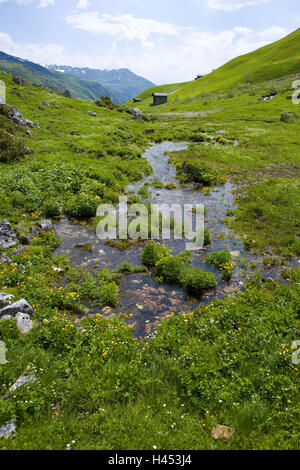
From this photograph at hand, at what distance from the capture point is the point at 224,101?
3824 inches

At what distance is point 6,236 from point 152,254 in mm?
8558

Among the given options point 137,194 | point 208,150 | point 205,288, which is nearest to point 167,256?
point 205,288

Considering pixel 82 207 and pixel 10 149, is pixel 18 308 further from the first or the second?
pixel 10 149

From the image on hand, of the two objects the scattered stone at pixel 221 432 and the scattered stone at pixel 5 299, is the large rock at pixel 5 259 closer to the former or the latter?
the scattered stone at pixel 5 299

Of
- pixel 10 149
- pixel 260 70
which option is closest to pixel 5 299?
pixel 10 149

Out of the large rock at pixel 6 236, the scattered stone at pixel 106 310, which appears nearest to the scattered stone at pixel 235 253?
the scattered stone at pixel 106 310

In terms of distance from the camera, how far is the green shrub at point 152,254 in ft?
46.4

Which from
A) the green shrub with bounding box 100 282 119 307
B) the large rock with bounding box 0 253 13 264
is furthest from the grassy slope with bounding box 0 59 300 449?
the green shrub with bounding box 100 282 119 307

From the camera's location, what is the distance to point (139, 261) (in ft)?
48.2

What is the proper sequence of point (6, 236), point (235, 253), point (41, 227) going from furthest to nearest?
1. point (41, 227)
2. point (235, 253)
3. point (6, 236)
